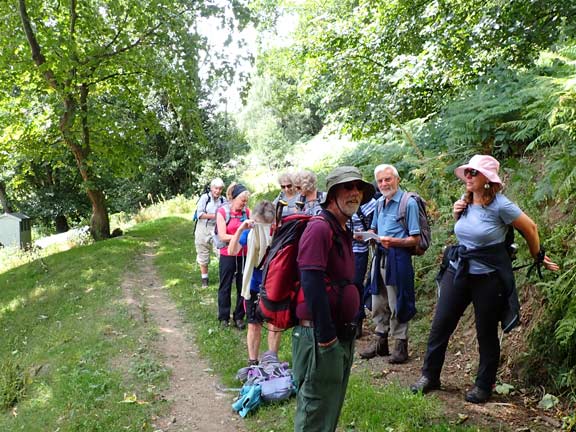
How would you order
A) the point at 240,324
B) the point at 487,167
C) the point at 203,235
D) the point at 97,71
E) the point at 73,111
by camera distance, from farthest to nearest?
the point at 97,71 → the point at 73,111 → the point at 203,235 → the point at 240,324 → the point at 487,167

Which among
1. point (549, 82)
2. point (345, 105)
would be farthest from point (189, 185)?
point (549, 82)

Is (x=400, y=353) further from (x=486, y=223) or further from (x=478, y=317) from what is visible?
(x=486, y=223)

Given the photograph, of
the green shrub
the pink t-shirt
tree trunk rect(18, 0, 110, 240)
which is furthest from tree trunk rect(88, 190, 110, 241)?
the pink t-shirt

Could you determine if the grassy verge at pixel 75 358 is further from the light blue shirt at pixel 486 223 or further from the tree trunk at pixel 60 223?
the tree trunk at pixel 60 223

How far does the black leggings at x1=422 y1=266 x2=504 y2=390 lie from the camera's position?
156 inches

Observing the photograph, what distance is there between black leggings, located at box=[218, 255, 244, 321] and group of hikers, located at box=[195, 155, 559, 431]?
34 millimetres

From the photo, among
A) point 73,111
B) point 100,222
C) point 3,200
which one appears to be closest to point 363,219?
point 73,111

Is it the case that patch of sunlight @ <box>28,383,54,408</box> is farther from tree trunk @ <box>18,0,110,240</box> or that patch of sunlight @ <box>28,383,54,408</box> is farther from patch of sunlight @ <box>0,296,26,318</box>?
tree trunk @ <box>18,0,110,240</box>

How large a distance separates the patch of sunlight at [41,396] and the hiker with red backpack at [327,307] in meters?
4.28

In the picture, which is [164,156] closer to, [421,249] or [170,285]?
[170,285]

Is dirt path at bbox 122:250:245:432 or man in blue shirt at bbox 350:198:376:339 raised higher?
man in blue shirt at bbox 350:198:376:339

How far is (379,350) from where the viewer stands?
552 cm

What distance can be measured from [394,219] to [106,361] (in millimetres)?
4459

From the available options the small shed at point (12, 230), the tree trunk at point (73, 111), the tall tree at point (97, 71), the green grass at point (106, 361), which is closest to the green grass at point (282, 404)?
the green grass at point (106, 361)
